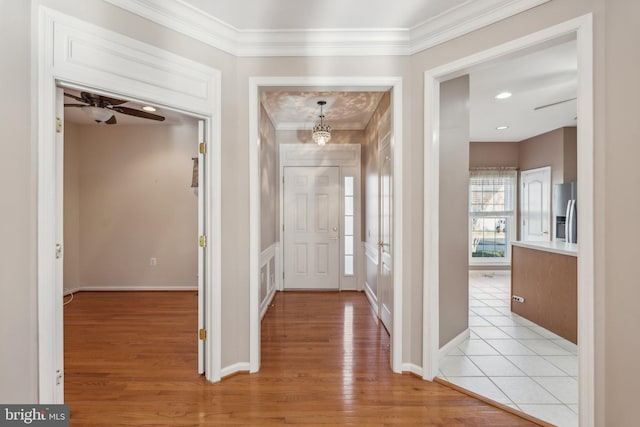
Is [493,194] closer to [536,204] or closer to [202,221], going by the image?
[536,204]

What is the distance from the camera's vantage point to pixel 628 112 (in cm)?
149

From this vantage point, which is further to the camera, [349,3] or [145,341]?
[145,341]

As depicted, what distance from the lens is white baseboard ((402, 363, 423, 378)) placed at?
94.0 inches

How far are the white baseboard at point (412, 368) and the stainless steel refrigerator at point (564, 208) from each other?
12.5 feet

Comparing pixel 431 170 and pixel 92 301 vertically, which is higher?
pixel 431 170

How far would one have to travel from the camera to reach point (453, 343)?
9.48ft

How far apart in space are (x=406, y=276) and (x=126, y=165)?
4852 mm

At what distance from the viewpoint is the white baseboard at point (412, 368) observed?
2389 mm

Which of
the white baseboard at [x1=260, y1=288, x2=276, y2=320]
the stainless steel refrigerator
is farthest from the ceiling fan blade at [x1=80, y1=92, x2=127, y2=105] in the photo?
the stainless steel refrigerator

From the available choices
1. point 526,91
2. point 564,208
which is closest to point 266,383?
point 526,91

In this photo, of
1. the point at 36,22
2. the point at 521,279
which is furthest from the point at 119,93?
the point at 521,279

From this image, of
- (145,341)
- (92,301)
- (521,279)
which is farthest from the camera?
(92,301)

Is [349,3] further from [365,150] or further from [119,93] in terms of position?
[365,150]

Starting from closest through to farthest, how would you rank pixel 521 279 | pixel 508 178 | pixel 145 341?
pixel 145 341 < pixel 521 279 < pixel 508 178
